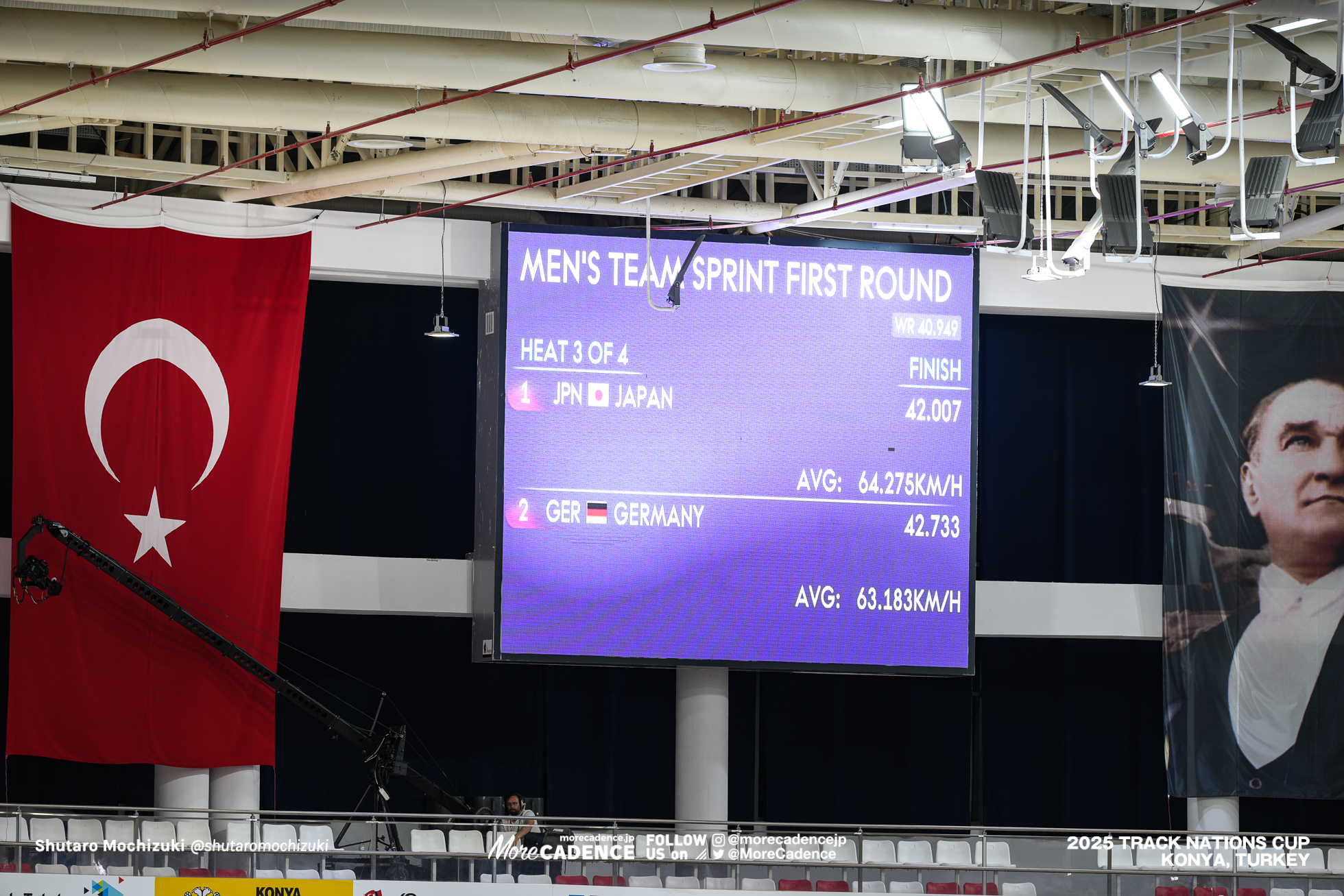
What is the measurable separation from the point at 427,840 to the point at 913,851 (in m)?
4.20

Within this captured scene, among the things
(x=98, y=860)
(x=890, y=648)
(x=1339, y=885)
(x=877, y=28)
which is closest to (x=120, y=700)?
(x=98, y=860)

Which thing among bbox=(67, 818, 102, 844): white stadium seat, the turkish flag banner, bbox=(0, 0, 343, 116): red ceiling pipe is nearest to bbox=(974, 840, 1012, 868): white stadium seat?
bbox=(67, 818, 102, 844): white stadium seat

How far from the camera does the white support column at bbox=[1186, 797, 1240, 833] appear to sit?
1812 centimetres

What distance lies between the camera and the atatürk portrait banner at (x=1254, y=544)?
17.9 metres

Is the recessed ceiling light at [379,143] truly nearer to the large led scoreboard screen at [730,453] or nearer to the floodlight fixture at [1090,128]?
the large led scoreboard screen at [730,453]

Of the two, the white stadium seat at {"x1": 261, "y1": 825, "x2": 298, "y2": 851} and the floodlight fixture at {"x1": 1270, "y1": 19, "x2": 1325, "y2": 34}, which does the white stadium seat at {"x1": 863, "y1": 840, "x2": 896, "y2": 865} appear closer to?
the white stadium seat at {"x1": 261, "y1": 825, "x2": 298, "y2": 851}

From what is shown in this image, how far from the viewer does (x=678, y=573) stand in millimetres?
16484

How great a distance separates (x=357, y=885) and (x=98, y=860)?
196 centimetres

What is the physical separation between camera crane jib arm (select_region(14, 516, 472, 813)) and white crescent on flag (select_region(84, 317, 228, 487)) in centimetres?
93

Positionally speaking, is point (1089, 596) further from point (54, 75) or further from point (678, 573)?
point (54, 75)

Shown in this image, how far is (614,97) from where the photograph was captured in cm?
1243

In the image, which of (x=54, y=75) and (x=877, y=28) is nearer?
(x=877, y=28)

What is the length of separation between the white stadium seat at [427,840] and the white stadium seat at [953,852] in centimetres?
445

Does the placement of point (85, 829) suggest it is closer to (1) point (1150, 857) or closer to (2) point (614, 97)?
(2) point (614, 97)
